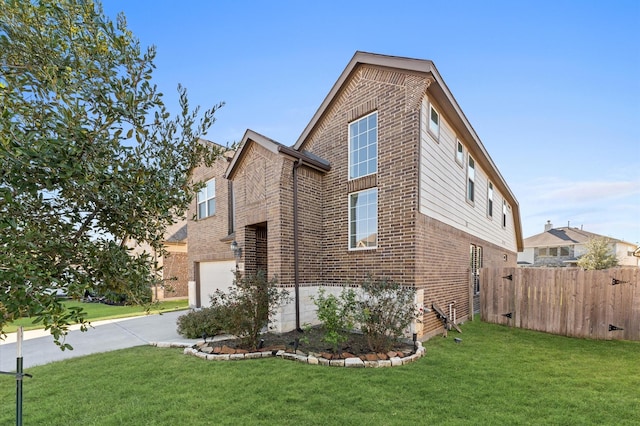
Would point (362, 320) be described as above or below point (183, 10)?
below

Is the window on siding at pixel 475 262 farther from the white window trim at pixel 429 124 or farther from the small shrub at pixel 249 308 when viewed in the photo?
the small shrub at pixel 249 308

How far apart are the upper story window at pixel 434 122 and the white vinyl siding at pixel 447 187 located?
0.25 m

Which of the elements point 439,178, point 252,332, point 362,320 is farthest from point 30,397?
point 439,178

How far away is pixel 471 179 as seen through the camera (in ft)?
39.2

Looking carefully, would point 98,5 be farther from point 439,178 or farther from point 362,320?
point 439,178

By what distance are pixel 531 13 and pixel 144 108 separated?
10368mm

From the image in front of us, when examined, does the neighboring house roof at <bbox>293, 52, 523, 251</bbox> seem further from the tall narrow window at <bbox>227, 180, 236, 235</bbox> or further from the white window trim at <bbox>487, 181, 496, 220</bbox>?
the tall narrow window at <bbox>227, 180, 236, 235</bbox>

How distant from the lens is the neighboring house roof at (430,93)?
762cm

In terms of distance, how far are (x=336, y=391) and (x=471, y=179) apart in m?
10.2

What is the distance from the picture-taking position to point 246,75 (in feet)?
28.5

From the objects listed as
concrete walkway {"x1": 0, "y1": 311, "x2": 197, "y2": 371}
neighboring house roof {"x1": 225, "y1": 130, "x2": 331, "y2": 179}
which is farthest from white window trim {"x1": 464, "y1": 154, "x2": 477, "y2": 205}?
concrete walkway {"x1": 0, "y1": 311, "x2": 197, "y2": 371}

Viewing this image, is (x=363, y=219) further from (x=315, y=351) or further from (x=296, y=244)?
(x=315, y=351)

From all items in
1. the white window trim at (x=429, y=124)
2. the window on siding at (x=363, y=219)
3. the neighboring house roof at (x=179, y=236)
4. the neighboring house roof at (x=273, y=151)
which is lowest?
the neighboring house roof at (x=179, y=236)

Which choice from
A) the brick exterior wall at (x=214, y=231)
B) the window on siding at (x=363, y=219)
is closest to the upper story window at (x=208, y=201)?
the brick exterior wall at (x=214, y=231)
